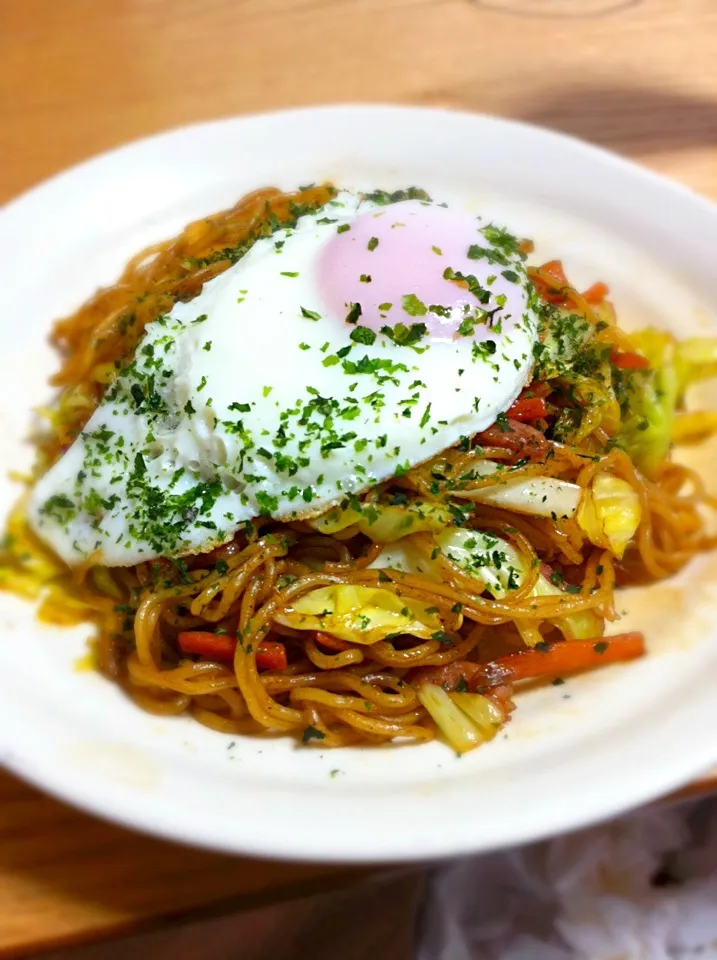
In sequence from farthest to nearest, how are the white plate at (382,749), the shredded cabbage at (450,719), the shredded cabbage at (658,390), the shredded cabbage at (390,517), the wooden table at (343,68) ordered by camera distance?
the wooden table at (343,68) < the shredded cabbage at (658,390) < the shredded cabbage at (390,517) < the shredded cabbage at (450,719) < the white plate at (382,749)

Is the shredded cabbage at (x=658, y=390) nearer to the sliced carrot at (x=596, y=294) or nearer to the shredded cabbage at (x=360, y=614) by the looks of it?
the sliced carrot at (x=596, y=294)

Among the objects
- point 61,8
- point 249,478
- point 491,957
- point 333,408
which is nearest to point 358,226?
point 333,408

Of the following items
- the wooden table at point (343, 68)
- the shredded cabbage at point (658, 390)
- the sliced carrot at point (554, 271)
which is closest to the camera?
the shredded cabbage at point (658, 390)

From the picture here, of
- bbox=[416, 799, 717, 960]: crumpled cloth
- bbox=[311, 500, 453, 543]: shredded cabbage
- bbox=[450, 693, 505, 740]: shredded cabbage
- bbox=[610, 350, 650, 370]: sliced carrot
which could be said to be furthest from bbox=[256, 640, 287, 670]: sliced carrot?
bbox=[610, 350, 650, 370]: sliced carrot

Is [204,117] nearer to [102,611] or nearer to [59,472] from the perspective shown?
[59,472]

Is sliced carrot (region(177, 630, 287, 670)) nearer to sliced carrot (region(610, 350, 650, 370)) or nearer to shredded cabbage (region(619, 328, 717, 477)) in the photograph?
shredded cabbage (region(619, 328, 717, 477))

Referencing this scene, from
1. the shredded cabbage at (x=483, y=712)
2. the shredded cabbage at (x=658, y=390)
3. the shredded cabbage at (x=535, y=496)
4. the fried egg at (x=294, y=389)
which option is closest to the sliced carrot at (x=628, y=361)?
the shredded cabbage at (x=658, y=390)
